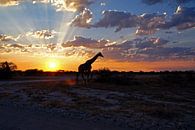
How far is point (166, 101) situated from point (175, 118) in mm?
7321

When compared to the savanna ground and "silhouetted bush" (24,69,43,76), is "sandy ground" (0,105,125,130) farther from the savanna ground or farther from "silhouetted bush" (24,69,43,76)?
"silhouetted bush" (24,69,43,76)

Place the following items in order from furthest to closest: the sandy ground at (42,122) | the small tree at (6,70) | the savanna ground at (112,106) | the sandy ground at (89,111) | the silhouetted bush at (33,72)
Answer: the silhouetted bush at (33,72) < the small tree at (6,70) < the savanna ground at (112,106) < the sandy ground at (89,111) < the sandy ground at (42,122)

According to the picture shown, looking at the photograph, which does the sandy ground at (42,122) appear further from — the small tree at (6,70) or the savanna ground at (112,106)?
the small tree at (6,70)

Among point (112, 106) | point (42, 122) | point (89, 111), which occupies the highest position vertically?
point (112, 106)

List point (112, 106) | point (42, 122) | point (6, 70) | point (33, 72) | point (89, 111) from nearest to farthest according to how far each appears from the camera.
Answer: point (42, 122)
point (89, 111)
point (112, 106)
point (6, 70)
point (33, 72)

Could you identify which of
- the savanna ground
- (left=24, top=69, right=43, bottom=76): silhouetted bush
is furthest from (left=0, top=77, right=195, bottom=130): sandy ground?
(left=24, top=69, right=43, bottom=76): silhouetted bush

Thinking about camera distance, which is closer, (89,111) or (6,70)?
(89,111)

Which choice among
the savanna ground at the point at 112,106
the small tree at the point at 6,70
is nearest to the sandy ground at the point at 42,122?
the savanna ground at the point at 112,106

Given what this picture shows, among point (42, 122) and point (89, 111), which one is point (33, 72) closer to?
point (89, 111)

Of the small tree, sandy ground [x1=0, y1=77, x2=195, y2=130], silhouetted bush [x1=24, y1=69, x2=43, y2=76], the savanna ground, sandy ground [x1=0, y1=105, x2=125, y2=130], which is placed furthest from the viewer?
silhouetted bush [x1=24, y1=69, x2=43, y2=76]

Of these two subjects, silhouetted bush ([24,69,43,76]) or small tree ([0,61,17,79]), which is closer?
small tree ([0,61,17,79])

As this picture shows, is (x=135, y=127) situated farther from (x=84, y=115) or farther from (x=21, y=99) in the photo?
(x=21, y=99)

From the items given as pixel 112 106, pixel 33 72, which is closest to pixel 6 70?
pixel 33 72

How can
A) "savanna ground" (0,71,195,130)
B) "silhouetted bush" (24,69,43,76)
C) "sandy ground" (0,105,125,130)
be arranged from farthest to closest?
1. "silhouetted bush" (24,69,43,76)
2. "savanna ground" (0,71,195,130)
3. "sandy ground" (0,105,125,130)
